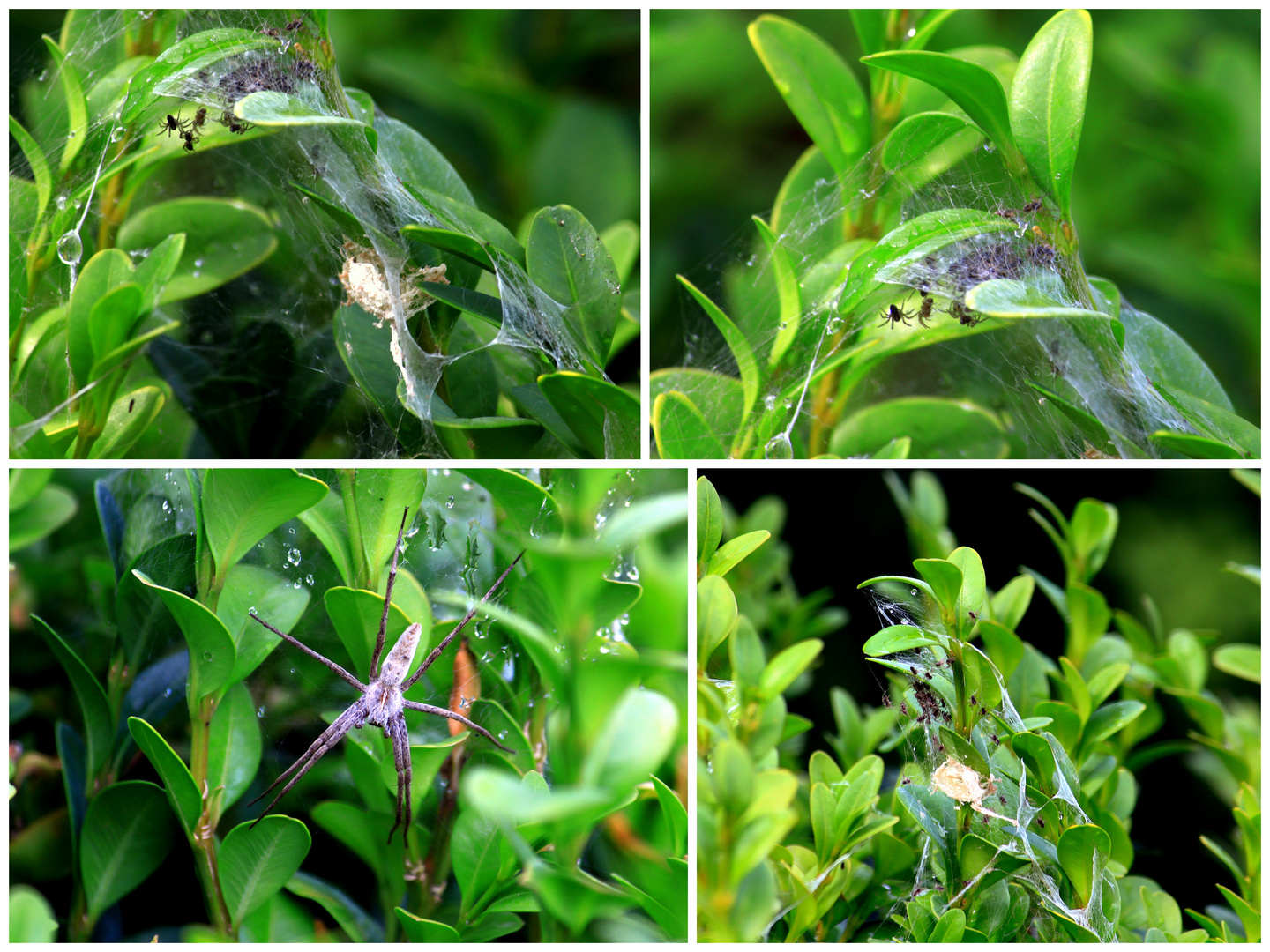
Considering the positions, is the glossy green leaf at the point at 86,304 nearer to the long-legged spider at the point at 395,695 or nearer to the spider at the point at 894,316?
the long-legged spider at the point at 395,695

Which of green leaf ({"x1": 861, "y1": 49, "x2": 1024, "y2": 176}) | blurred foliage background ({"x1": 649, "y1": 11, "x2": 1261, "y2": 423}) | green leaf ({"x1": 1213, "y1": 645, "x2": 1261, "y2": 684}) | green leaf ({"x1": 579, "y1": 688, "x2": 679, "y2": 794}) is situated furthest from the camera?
blurred foliage background ({"x1": 649, "y1": 11, "x2": 1261, "y2": 423})

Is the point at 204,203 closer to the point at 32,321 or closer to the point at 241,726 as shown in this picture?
the point at 32,321

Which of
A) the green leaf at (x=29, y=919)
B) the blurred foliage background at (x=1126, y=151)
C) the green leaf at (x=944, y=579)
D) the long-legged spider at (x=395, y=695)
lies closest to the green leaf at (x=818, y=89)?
the blurred foliage background at (x=1126, y=151)

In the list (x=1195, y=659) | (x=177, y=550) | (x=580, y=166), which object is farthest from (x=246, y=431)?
(x=1195, y=659)

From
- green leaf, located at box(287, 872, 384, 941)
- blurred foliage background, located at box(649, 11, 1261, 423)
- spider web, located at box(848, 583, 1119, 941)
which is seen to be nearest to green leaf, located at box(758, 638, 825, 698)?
spider web, located at box(848, 583, 1119, 941)

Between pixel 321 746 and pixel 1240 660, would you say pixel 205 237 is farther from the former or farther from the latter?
pixel 1240 660

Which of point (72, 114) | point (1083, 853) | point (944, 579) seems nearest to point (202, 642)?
point (72, 114)

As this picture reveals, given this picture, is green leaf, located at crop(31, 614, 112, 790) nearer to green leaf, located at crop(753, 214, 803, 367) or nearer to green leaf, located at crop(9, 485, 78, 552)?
green leaf, located at crop(9, 485, 78, 552)
